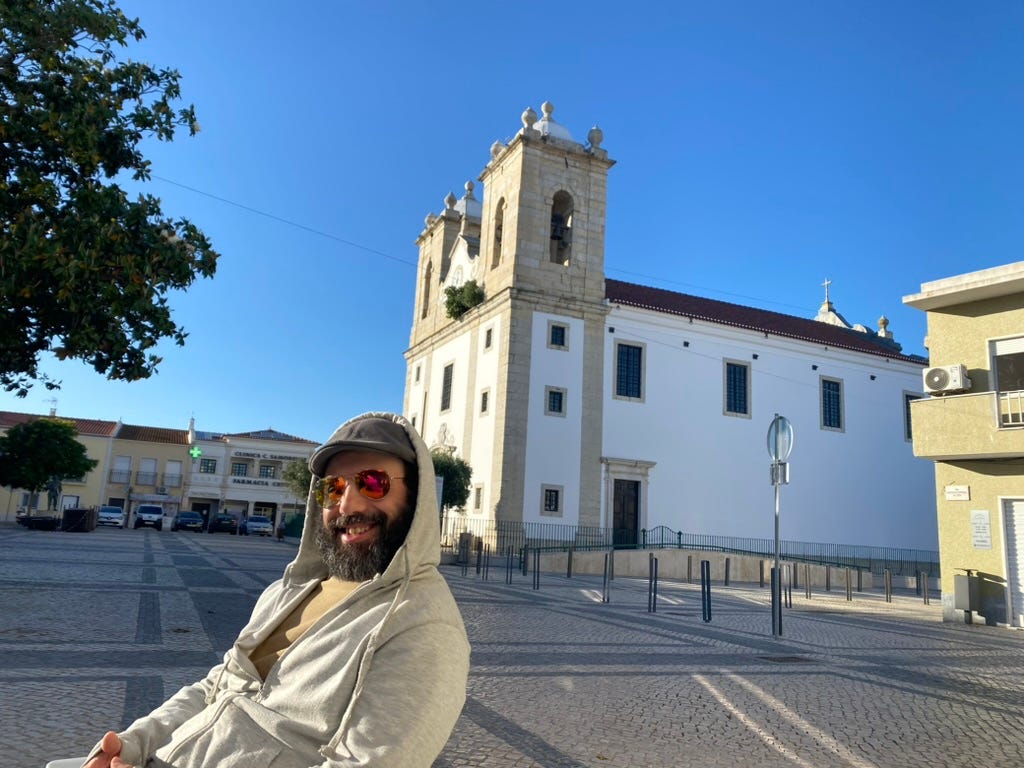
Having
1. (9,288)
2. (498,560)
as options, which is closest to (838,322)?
(498,560)

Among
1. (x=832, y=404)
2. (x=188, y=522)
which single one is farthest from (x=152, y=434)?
(x=832, y=404)

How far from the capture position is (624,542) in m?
27.7

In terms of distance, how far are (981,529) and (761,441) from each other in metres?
18.2

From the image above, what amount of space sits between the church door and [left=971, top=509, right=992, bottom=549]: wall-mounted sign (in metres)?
15.2

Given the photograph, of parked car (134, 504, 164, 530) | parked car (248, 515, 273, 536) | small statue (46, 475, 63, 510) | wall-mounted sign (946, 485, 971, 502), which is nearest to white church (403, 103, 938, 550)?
wall-mounted sign (946, 485, 971, 502)

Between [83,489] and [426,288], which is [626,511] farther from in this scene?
[83,489]

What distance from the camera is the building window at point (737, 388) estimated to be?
31.1 m

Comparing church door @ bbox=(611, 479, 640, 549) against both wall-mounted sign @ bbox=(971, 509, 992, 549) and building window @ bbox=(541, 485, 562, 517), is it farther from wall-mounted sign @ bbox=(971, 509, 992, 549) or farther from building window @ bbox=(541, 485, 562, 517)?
wall-mounted sign @ bbox=(971, 509, 992, 549)

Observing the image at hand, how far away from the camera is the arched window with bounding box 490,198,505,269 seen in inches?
1226

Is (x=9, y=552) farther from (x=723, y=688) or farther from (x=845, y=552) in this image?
(x=845, y=552)

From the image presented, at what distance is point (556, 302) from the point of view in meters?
28.8

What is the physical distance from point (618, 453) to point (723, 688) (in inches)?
878

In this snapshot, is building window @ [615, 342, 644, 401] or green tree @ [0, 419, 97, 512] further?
green tree @ [0, 419, 97, 512]

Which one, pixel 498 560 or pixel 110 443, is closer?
pixel 498 560
